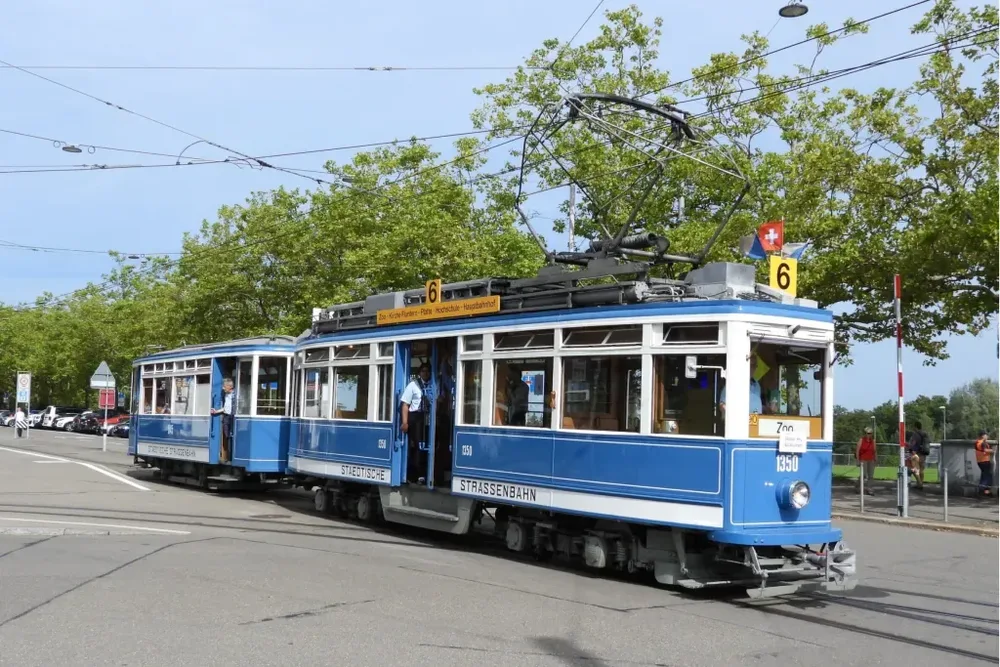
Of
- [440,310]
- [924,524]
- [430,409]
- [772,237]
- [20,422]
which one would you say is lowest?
[924,524]

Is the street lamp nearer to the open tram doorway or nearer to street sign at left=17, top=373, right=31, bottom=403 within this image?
the open tram doorway

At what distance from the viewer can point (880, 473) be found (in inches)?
1125

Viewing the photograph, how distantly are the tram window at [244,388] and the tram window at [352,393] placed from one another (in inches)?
155

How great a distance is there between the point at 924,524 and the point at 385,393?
9.69 metres

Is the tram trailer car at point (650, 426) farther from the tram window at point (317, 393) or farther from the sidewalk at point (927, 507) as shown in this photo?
the sidewalk at point (927, 507)

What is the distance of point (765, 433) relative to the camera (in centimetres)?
997

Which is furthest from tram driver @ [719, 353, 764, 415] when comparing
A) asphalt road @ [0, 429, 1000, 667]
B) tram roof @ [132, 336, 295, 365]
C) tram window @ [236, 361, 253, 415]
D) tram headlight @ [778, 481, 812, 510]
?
tram window @ [236, 361, 253, 415]

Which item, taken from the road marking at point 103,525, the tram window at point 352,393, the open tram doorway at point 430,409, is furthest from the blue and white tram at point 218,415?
the open tram doorway at point 430,409

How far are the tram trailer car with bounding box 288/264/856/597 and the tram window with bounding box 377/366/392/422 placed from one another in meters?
0.89

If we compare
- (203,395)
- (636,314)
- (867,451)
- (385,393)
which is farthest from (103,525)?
(867,451)

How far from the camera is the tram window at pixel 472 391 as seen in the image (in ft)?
41.3

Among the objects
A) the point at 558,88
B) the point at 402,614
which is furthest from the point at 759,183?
the point at 402,614

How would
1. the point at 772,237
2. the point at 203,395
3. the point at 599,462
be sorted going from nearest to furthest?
the point at 599,462
the point at 772,237
the point at 203,395

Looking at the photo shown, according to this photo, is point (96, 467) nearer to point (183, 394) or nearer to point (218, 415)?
point (183, 394)
